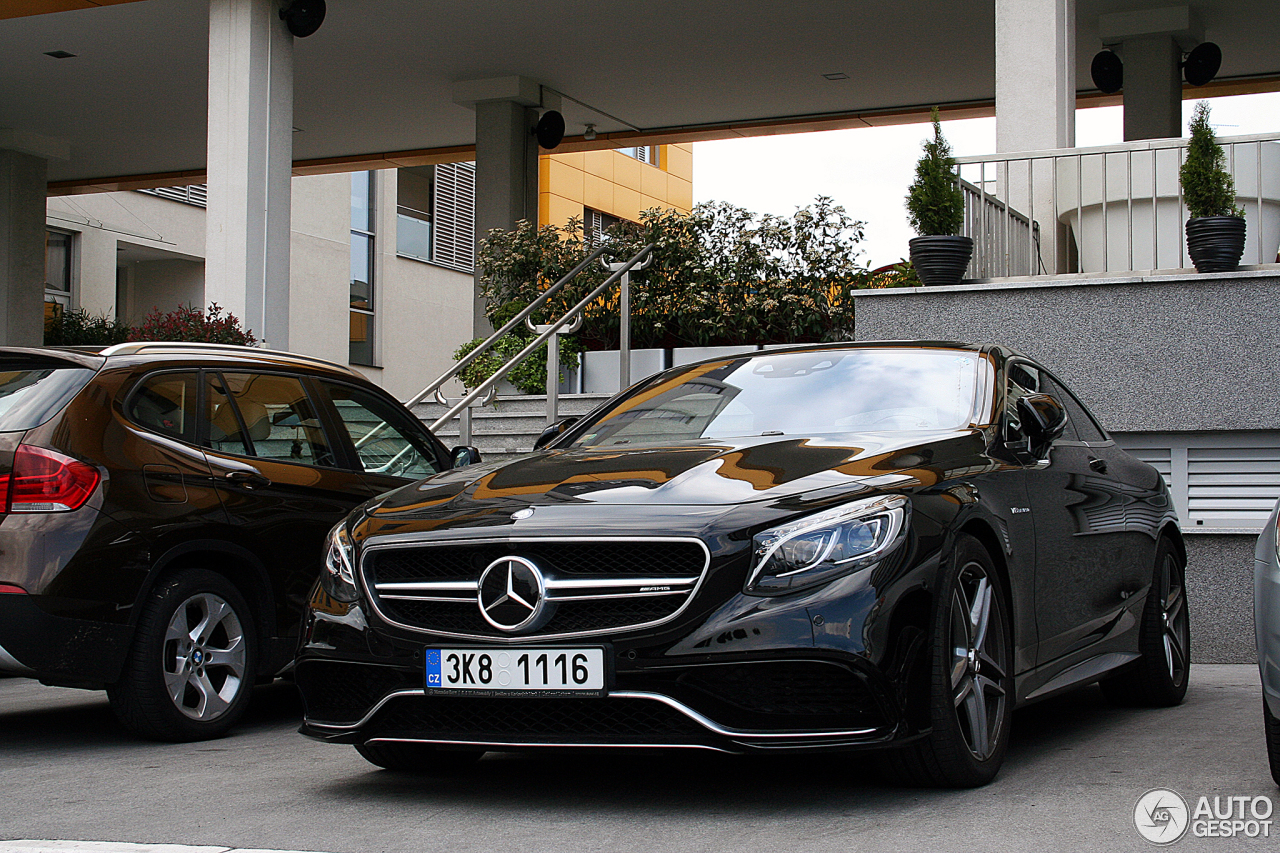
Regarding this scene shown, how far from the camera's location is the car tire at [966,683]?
3979 mm

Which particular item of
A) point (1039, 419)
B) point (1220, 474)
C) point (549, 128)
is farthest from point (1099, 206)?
point (549, 128)

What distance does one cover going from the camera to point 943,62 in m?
17.5

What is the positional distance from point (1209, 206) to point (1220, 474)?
159 centimetres

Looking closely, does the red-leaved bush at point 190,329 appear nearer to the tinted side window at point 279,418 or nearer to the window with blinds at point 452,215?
the tinted side window at point 279,418

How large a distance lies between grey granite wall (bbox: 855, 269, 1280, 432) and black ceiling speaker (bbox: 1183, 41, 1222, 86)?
842 centimetres

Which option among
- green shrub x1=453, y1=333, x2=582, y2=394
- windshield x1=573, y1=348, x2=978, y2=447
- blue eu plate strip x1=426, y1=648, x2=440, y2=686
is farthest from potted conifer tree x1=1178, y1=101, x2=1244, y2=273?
green shrub x1=453, y1=333, x2=582, y2=394

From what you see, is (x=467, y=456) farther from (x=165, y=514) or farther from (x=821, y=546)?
(x=821, y=546)

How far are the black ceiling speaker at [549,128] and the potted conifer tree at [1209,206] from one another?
11.1m

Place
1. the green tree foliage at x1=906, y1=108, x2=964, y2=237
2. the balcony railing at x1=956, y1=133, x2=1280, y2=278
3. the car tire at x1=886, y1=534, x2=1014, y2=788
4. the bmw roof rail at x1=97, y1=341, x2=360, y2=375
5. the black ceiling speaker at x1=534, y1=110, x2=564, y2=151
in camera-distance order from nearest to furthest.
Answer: the car tire at x1=886, y1=534, x2=1014, y2=788 → the bmw roof rail at x1=97, y1=341, x2=360, y2=375 → the green tree foliage at x1=906, y1=108, x2=964, y2=237 → the balcony railing at x1=956, y1=133, x2=1280, y2=278 → the black ceiling speaker at x1=534, y1=110, x2=564, y2=151

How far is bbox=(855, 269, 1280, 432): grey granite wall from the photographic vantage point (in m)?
8.21

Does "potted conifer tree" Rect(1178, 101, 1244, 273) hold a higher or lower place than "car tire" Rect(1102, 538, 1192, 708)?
higher

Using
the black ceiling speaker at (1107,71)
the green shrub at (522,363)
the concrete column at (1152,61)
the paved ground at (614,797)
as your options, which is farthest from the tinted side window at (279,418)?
the black ceiling speaker at (1107,71)

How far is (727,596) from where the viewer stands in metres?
3.79

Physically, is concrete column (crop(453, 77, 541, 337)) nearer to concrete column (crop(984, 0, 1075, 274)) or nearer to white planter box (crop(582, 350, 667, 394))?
white planter box (crop(582, 350, 667, 394))
